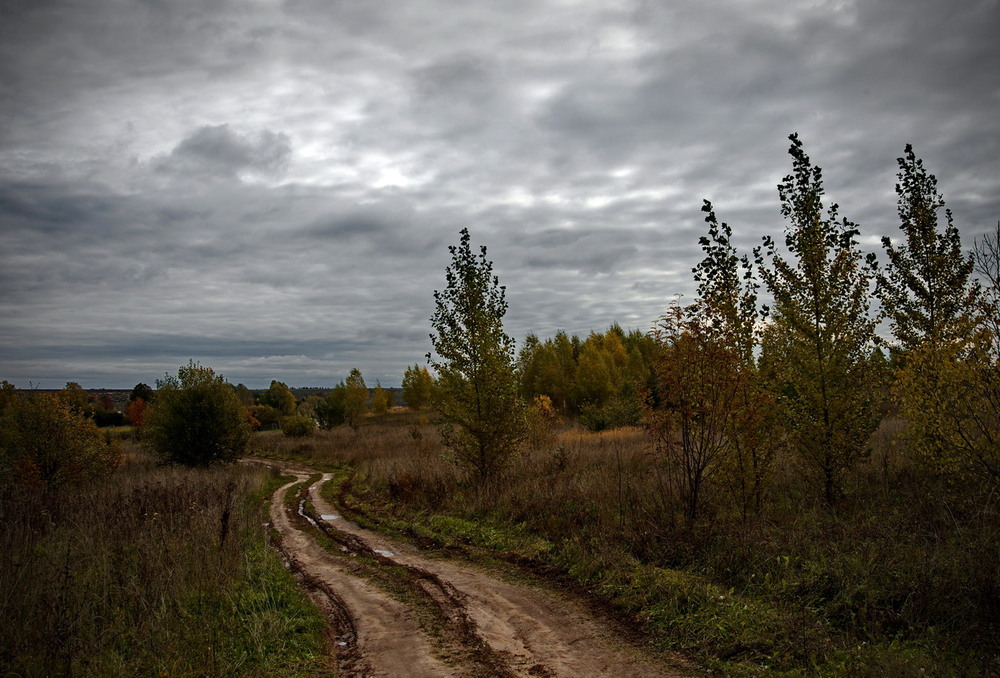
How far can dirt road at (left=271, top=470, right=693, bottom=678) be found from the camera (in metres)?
6.08

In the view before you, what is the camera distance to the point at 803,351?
37.2 feet

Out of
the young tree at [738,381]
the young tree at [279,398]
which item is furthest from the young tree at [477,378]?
the young tree at [279,398]

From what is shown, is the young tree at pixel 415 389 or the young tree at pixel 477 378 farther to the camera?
the young tree at pixel 415 389

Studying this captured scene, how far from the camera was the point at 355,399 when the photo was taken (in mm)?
64062

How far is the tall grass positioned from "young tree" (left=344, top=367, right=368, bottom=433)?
49.5 metres

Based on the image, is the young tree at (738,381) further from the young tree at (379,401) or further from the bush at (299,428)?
the young tree at (379,401)

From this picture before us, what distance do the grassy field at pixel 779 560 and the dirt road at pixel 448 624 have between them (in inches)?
29.4

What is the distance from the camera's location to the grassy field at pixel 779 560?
19.3 feet

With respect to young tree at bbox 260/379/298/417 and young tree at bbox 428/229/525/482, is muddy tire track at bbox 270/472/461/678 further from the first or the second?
young tree at bbox 260/379/298/417

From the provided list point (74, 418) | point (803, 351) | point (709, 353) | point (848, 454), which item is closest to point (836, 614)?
point (709, 353)

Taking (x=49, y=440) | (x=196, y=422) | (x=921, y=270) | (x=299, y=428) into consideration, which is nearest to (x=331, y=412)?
(x=299, y=428)

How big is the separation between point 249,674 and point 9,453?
20.6 meters

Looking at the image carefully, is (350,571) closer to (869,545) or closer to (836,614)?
(836,614)

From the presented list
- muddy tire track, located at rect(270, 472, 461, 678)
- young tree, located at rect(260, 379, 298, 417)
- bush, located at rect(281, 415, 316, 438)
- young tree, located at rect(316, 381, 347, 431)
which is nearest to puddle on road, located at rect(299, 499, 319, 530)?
muddy tire track, located at rect(270, 472, 461, 678)
